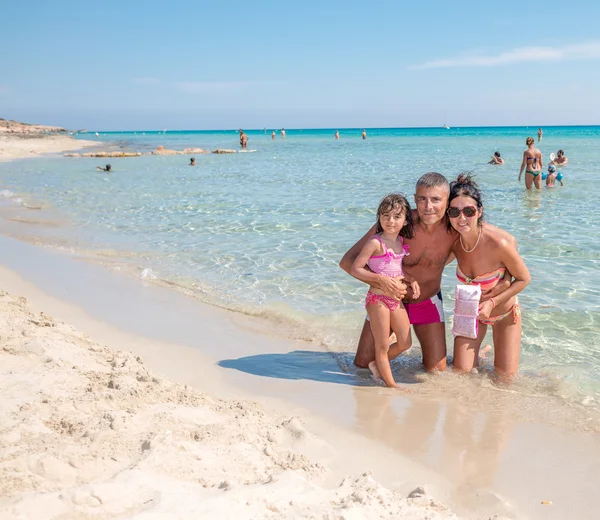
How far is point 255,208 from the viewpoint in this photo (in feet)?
42.8

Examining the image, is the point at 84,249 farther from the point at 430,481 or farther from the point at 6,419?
the point at 430,481

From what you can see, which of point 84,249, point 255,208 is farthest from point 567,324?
point 255,208

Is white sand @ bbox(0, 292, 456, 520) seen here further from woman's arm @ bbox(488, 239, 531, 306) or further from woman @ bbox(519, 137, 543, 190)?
woman @ bbox(519, 137, 543, 190)

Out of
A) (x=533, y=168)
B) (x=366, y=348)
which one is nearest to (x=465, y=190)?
(x=366, y=348)

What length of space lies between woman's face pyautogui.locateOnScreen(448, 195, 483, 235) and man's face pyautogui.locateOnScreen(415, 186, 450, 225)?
0.23ft

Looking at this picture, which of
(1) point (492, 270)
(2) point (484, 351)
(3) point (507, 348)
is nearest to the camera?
(1) point (492, 270)

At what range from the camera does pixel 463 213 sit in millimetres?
4176

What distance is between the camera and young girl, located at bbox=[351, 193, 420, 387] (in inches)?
161

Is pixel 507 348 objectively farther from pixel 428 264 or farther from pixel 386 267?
pixel 386 267

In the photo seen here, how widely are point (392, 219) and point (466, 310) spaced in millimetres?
927

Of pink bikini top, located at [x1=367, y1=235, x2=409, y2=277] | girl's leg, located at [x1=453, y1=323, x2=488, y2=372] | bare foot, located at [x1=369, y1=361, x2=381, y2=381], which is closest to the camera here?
pink bikini top, located at [x1=367, y1=235, x2=409, y2=277]

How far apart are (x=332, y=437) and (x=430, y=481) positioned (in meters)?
0.69

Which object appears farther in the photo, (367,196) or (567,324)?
(367,196)

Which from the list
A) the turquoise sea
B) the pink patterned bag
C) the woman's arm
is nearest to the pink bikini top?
the pink patterned bag
